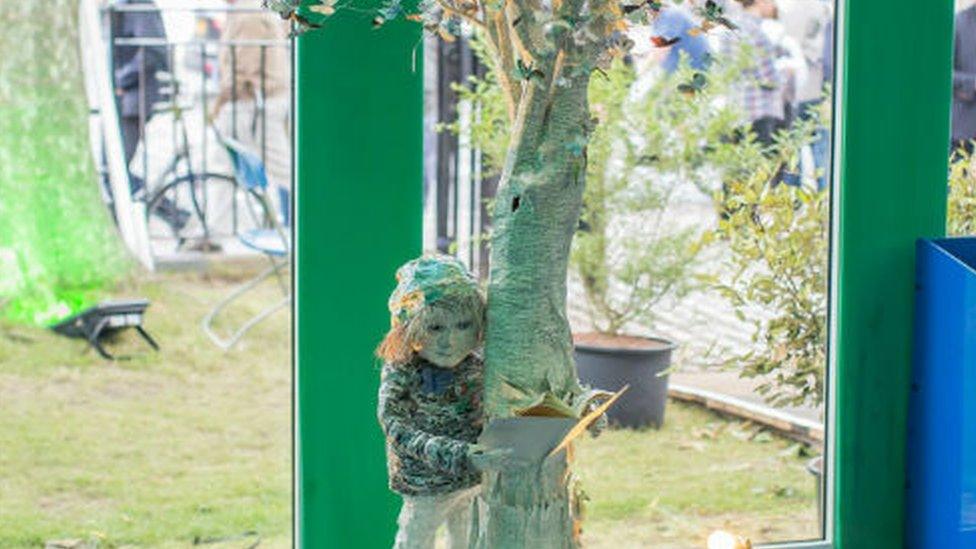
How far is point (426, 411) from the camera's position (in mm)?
2312

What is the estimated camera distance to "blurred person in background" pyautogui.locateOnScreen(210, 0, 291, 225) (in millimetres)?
2848

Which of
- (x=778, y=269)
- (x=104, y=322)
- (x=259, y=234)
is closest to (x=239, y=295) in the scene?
(x=259, y=234)

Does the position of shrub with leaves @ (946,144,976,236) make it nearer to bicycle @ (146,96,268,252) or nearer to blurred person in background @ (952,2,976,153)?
blurred person in background @ (952,2,976,153)

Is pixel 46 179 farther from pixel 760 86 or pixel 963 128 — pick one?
pixel 963 128

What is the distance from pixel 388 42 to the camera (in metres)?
2.81

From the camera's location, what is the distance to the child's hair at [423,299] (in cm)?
228

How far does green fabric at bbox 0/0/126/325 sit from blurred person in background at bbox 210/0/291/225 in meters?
0.29

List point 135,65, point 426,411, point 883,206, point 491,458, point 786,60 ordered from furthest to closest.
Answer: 1. point 786,60
2. point 883,206
3. point 135,65
4. point 426,411
5. point 491,458

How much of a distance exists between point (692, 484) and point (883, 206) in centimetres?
76

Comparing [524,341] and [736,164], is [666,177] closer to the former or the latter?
[736,164]

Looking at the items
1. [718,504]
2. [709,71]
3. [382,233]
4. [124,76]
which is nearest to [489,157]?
[382,233]

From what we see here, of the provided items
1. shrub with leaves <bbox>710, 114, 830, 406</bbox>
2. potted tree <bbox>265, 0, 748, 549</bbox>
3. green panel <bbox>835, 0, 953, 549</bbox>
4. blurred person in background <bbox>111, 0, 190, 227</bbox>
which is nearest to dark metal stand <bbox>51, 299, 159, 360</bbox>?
blurred person in background <bbox>111, 0, 190, 227</bbox>

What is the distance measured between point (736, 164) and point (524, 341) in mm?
1156

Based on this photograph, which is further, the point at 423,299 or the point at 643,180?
the point at 643,180
